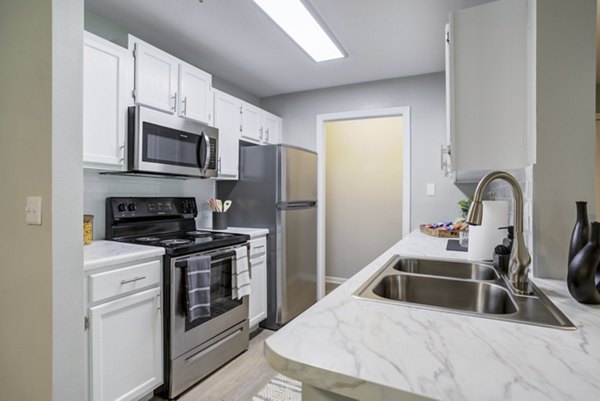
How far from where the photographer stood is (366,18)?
220 cm

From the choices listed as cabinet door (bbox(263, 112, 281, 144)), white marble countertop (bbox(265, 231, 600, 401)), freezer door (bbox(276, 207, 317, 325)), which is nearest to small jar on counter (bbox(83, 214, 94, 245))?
freezer door (bbox(276, 207, 317, 325))

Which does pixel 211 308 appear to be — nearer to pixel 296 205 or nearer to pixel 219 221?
pixel 219 221

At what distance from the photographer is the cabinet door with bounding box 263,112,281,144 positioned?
3.50 meters

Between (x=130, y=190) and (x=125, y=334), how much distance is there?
42.8 inches

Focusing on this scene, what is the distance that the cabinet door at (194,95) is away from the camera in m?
2.40

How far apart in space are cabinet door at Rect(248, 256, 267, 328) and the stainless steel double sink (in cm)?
156

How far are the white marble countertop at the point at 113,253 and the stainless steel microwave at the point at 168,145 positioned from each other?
0.49 metres

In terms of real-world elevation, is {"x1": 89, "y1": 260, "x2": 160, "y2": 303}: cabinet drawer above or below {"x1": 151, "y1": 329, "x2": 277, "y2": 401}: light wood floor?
above

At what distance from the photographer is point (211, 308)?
2.20 m

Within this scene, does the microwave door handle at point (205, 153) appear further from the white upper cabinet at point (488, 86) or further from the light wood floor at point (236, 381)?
the white upper cabinet at point (488, 86)
